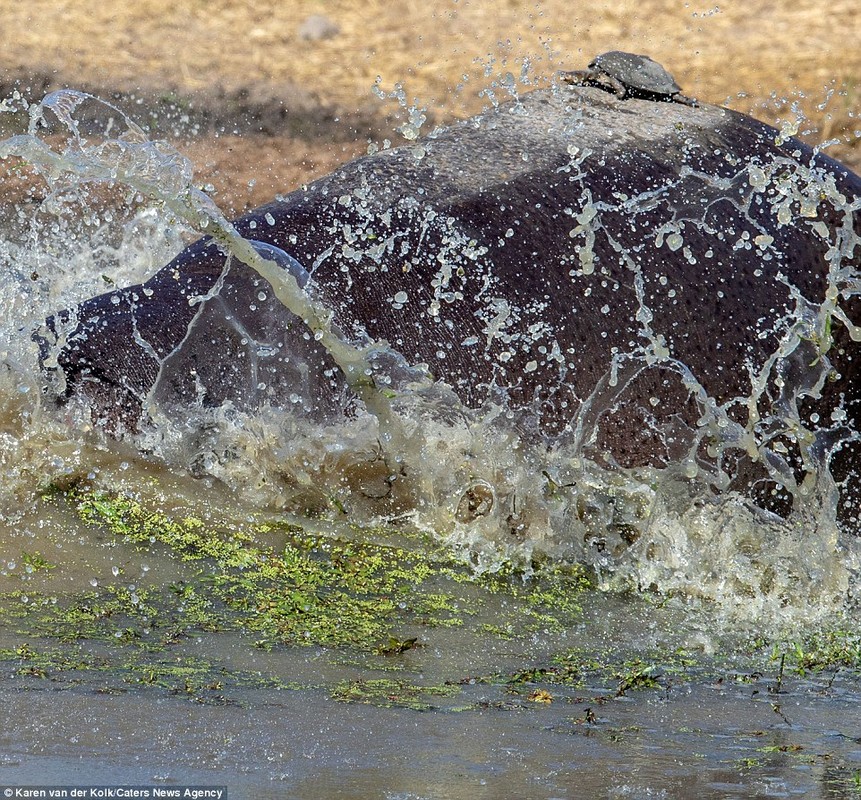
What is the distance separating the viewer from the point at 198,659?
2.78m

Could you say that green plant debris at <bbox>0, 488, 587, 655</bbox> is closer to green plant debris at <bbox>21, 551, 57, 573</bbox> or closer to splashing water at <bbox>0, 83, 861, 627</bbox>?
green plant debris at <bbox>21, 551, 57, 573</bbox>

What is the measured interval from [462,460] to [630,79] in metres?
1.88

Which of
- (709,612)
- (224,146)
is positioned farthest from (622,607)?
(224,146)

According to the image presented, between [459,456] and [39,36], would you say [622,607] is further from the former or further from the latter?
[39,36]

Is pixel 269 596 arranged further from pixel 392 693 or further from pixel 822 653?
pixel 822 653

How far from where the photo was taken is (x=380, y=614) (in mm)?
3215

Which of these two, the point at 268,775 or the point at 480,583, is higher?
the point at 268,775

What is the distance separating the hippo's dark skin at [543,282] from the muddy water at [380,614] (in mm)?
176

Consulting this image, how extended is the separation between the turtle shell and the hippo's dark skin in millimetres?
236

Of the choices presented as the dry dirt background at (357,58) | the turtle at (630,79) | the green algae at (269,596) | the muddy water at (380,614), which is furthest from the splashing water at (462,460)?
the dry dirt background at (357,58)

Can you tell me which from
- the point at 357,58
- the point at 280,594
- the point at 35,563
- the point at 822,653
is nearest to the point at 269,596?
the point at 280,594

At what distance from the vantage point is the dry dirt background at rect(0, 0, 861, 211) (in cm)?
1084

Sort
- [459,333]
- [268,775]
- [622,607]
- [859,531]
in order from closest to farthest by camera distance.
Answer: [268,775], [622,607], [459,333], [859,531]

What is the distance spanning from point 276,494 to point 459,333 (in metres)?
0.74
